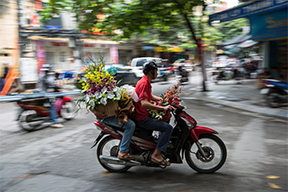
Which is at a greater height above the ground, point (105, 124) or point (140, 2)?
point (140, 2)

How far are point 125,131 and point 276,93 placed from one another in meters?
6.69

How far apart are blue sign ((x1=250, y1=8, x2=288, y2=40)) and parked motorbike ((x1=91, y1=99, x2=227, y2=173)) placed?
9635mm

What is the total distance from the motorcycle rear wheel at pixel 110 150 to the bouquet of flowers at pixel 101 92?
0.58 m

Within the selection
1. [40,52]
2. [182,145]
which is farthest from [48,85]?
[40,52]

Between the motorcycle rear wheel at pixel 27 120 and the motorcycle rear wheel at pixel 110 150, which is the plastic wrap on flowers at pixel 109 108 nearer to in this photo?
the motorcycle rear wheel at pixel 110 150

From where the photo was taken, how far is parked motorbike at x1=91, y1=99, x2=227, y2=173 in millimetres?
3779

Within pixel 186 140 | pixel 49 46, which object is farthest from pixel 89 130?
pixel 49 46

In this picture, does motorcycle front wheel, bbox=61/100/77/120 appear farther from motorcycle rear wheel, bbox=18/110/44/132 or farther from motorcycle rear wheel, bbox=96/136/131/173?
motorcycle rear wheel, bbox=96/136/131/173

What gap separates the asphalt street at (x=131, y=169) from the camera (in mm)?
3535

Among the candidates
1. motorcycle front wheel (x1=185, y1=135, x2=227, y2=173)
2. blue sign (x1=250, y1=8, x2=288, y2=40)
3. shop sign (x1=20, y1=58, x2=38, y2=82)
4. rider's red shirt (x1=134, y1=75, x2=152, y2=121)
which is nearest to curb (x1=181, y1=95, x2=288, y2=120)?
blue sign (x1=250, y1=8, x2=288, y2=40)

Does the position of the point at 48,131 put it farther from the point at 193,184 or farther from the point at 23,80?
the point at 23,80

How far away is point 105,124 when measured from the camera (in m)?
3.85

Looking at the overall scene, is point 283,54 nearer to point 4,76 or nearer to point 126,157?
point 126,157

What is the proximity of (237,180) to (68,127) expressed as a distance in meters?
4.90
